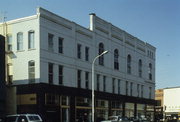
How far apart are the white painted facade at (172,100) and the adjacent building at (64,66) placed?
833cm

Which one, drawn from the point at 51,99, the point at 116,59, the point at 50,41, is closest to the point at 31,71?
the point at 51,99

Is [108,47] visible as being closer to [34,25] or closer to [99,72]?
[99,72]

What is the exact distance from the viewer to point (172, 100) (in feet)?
199

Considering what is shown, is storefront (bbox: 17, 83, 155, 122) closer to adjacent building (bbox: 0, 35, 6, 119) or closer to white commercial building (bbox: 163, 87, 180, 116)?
adjacent building (bbox: 0, 35, 6, 119)

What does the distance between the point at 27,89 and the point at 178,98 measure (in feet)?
107

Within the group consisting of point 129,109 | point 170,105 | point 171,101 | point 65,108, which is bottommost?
point 129,109

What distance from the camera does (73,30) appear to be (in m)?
42.7

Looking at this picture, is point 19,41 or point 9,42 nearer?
point 19,41

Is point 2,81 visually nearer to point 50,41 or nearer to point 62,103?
point 50,41

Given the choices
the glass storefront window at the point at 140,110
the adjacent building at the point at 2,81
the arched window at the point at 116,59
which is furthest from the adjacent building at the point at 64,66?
the glass storefront window at the point at 140,110

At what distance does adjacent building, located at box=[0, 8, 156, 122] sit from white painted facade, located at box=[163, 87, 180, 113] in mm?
8325

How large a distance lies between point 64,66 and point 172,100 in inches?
1086

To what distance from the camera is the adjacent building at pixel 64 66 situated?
3697 centimetres

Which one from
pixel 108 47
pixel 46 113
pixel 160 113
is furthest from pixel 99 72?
pixel 160 113
